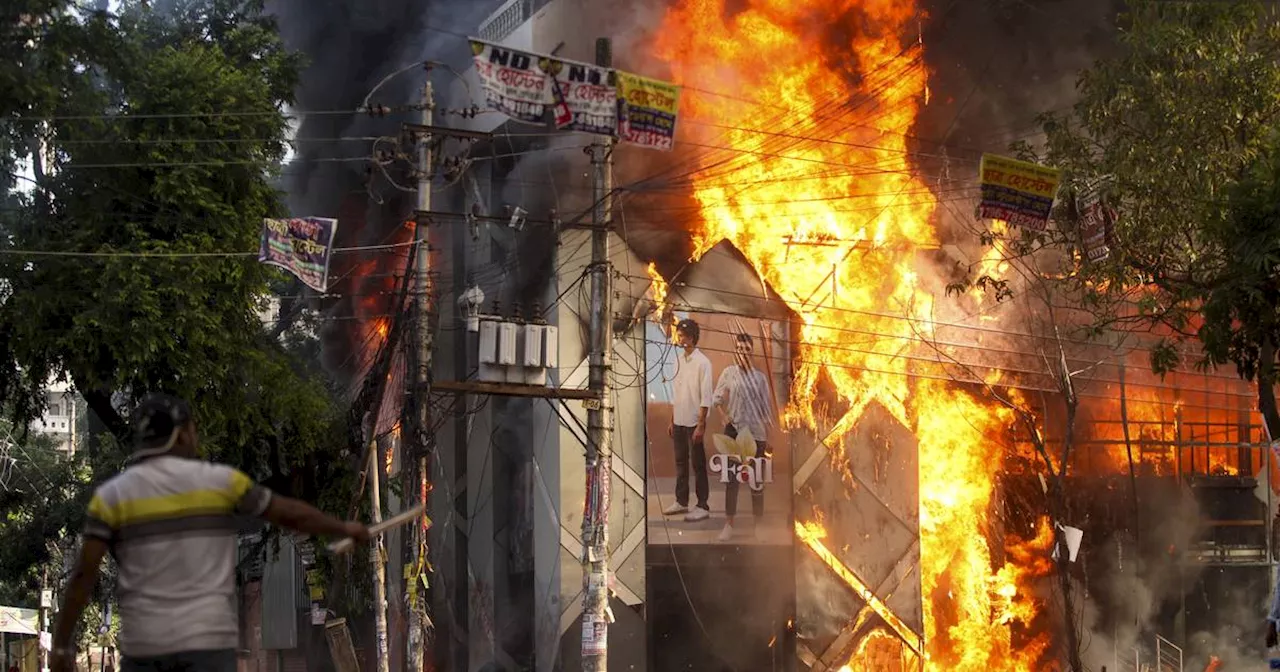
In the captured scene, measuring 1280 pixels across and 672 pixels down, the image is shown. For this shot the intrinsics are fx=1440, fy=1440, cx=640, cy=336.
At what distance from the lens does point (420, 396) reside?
2234 centimetres

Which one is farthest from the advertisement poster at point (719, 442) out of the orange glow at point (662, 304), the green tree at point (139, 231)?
the green tree at point (139, 231)

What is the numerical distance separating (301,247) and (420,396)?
9.61ft

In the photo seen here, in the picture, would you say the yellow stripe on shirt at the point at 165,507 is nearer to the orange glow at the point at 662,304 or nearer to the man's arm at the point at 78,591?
the man's arm at the point at 78,591

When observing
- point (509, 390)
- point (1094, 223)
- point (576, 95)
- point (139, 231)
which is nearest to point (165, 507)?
point (576, 95)

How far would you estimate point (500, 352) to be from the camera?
24828 millimetres

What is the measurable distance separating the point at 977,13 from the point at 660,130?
17060 mm

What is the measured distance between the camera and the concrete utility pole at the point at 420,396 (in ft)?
73.4

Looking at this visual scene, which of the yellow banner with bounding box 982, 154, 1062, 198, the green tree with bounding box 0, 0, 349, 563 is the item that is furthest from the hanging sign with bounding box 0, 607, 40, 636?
the yellow banner with bounding box 982, 154, 1062, 198

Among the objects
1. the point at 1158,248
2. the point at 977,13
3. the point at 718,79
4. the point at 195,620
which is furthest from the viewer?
the point at 977,13

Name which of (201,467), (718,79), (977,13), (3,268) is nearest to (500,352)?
(3,268)

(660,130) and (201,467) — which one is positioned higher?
(660,130)

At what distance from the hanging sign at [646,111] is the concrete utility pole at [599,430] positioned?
8.74 ft

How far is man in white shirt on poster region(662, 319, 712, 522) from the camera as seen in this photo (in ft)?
99.1

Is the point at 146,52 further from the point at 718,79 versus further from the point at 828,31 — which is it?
the point at 828,31
